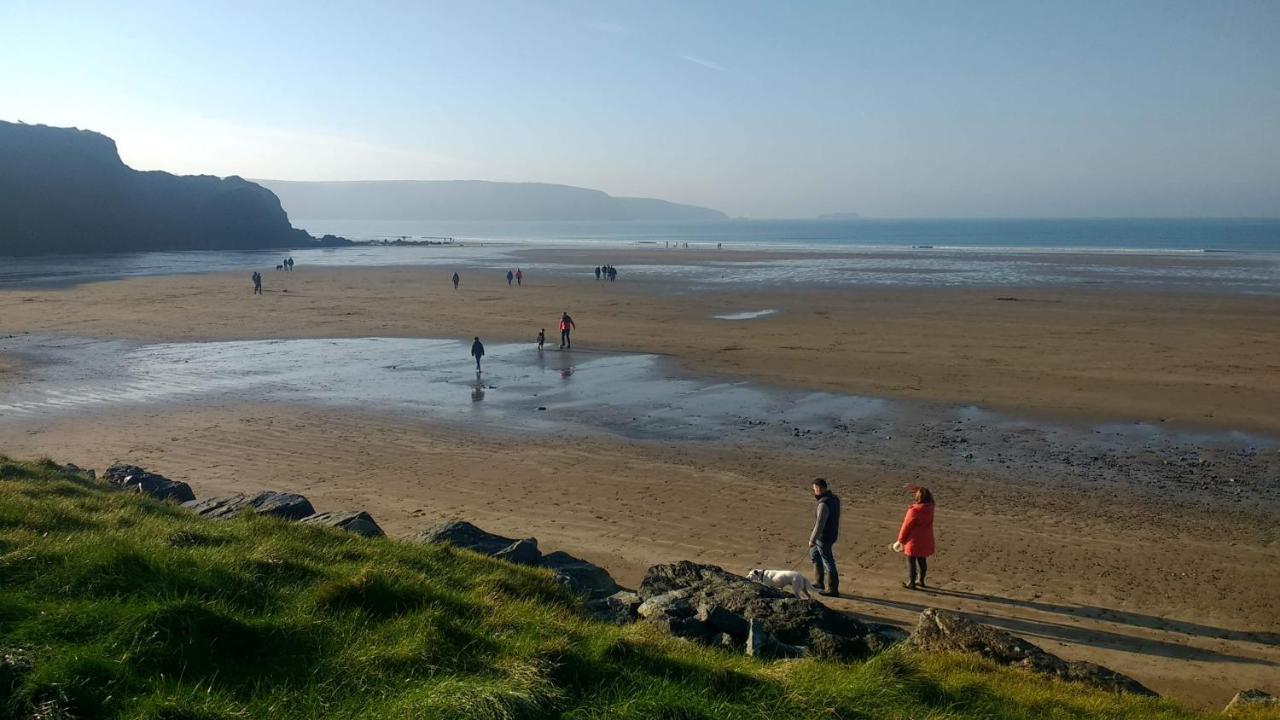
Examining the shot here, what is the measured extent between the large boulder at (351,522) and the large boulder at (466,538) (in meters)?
0.53

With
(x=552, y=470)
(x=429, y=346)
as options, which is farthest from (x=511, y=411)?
(x=429, y=346)

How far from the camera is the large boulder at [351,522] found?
8.95m

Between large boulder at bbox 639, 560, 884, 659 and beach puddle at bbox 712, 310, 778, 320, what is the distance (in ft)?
89.3

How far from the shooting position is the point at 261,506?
393 inches

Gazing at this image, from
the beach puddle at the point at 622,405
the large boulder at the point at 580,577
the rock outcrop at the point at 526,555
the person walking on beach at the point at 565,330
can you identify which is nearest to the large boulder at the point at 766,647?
the large boulder at the point at 580,577

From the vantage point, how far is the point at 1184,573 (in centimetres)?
1033

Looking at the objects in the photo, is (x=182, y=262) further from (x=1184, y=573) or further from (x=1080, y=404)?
(x=1184, y=573)

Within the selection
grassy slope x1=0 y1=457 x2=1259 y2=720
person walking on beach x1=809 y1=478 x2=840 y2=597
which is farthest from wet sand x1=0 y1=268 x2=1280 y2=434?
grassy slope x1=0 y1=457 x2=1259 y2=720

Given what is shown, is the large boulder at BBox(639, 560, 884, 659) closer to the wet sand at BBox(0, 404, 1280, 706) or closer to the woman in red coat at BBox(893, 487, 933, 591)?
the wet sand at BBox(0, 404, 1280, 706)

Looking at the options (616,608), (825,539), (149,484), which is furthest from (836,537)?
Result: (149,484)

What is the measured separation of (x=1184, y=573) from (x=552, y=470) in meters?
9.68

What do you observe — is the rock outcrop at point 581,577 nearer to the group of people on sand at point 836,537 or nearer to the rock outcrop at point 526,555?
the rock outcrop at point 526,555

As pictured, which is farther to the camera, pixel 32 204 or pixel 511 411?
pixel 32 204

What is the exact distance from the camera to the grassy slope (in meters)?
4.19
